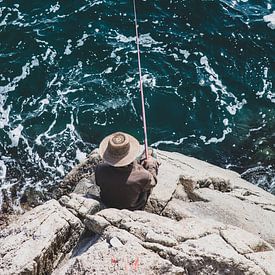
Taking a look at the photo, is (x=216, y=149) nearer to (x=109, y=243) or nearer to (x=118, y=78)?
(x=118, y=78)

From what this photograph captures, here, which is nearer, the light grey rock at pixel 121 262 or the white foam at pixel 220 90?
the light grey rock at pixel 121 262

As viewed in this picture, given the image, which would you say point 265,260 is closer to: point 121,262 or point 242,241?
point 242,241

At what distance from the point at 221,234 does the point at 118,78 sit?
400 inches

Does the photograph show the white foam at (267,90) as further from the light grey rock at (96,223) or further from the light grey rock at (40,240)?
the light grey rock at (96,223)

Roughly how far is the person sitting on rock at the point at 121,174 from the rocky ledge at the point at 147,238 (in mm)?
391

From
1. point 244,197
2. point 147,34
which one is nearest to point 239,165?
point 244,197

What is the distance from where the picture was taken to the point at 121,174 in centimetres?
852

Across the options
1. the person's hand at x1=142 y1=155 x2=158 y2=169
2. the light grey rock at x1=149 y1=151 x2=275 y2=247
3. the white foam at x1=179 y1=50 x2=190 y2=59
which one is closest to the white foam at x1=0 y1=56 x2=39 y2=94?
the white foam at x1=179 y1=50 x2=190 y2=59

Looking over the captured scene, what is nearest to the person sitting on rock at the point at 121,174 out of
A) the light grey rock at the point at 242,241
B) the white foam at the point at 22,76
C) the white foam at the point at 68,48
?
the light grey rock at the point at 242,241

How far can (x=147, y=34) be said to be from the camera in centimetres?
1856

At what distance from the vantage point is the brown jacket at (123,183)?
853cm

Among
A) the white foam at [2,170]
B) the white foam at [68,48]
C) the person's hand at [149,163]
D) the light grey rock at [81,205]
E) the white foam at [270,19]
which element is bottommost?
the white foam at [2,170]

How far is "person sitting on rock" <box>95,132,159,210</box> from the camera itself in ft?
27.0

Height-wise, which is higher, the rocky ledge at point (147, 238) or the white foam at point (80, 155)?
the rocky ledge at point (147, 238)
